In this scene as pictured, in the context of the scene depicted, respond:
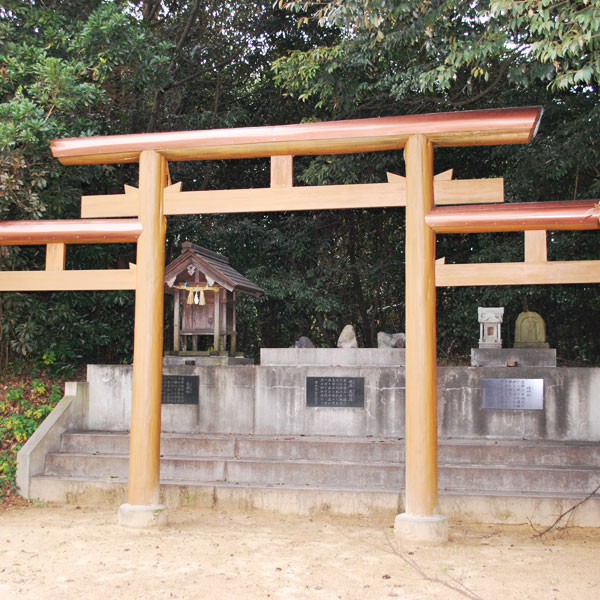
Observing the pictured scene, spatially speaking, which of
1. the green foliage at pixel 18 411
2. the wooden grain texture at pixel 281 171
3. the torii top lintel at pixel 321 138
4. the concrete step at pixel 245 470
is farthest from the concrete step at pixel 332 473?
the torii top lintel at pixel 321 138

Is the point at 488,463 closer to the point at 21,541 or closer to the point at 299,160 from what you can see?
the point at 21,541

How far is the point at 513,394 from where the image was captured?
7996 mm

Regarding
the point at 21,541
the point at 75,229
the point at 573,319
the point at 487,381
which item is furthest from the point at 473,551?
the point at 573,319

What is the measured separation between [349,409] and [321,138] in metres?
3.84

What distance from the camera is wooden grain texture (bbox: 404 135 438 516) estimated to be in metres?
5.52

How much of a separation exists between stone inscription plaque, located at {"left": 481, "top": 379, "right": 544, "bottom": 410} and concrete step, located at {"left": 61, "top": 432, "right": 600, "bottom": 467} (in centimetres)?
47

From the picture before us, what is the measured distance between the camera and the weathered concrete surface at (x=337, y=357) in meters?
8.60

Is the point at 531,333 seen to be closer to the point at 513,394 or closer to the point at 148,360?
the point at 513,394

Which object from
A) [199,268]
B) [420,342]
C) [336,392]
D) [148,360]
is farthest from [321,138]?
[336,392]

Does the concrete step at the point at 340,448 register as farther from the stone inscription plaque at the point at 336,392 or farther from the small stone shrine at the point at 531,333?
the small stone shrine at the point at 531,333

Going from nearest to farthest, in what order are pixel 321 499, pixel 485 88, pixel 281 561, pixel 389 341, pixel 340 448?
pixel 281 561, pixel 321 499, pixel 340 448, pixel 389 341, pixel 485 88

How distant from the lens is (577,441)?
779cm

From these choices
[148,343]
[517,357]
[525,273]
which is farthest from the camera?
[517,357]

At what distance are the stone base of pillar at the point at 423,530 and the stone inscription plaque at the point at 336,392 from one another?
288cm
